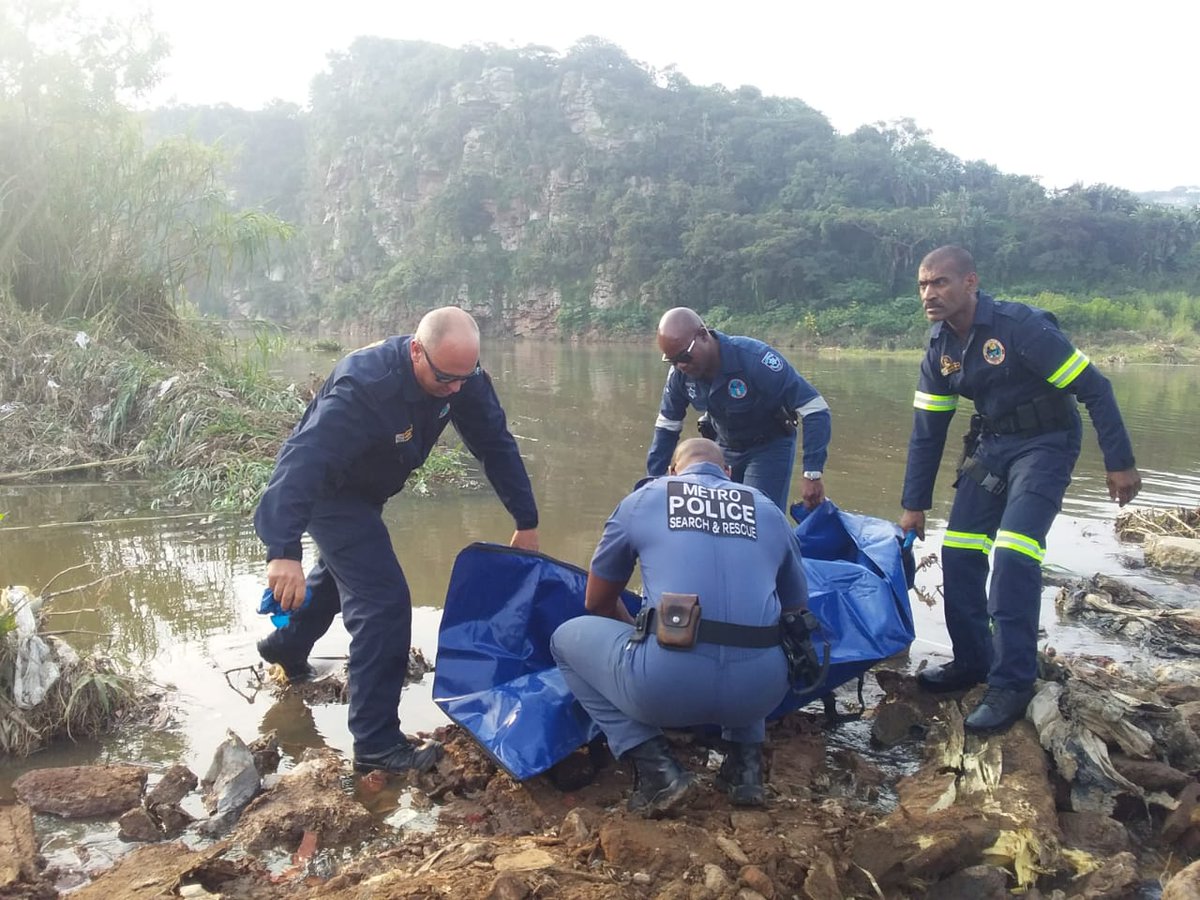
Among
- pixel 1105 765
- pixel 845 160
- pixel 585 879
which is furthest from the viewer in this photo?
pixel 845 160

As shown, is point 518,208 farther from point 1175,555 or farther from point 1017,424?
point 1017,424

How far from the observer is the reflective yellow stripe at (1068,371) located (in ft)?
10.7

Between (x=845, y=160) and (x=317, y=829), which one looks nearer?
(x=317, y=829)

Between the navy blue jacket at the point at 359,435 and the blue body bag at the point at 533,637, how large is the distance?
46cm

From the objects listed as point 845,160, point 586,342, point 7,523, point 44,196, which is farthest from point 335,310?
point 7,523

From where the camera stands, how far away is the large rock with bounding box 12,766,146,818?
270 cm

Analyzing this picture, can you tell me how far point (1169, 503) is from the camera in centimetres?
770

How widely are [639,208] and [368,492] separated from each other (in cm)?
5844

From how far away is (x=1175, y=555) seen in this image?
5680 mm

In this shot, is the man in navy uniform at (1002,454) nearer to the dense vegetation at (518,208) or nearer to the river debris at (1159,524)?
the river debris at (1159,524)

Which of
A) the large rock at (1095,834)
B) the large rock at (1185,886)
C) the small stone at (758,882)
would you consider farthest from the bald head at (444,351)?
the large rock at (1185,886)

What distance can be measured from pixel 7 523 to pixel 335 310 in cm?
6831

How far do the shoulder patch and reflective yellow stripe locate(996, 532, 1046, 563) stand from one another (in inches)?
62.0

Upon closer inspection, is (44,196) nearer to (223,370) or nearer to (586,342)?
(223,370)
